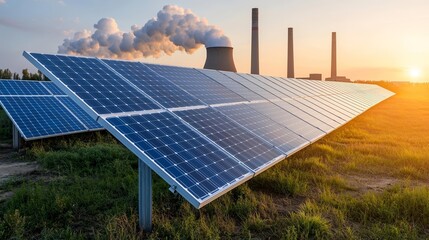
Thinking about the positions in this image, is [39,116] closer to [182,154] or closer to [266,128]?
[266,128]

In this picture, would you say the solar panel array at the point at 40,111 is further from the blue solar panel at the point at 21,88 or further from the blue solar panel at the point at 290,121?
the blue solar panel at the point at 290,121

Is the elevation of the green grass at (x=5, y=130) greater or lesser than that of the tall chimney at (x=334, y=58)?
lesser

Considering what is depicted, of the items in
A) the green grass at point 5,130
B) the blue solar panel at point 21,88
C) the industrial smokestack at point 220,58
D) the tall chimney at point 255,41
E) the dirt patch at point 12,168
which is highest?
the tall chimney at point 255,41

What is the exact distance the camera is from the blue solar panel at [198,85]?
1058 centimetres

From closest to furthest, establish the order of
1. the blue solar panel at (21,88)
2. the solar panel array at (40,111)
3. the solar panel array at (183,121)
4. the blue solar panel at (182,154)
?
the blue solar panel at (182,154) → the solar panel array at (183,121) → the solar panel array at (40,111) → the blue solar panel at (21,88)

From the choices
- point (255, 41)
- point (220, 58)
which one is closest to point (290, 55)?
point (255, 41)

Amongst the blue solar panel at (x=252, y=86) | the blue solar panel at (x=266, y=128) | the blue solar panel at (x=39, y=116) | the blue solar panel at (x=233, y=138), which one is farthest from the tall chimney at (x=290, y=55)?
the blue solar panel at (x=233, y=138)

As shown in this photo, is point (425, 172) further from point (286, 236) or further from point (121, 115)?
point (121, 115)

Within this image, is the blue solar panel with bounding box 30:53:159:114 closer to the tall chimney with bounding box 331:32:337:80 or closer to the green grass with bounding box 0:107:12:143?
the green grass with bounding box 0:107:12:143

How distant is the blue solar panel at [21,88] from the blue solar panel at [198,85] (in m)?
9.55

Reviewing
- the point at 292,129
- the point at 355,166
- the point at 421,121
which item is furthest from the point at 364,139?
the point at 421,121

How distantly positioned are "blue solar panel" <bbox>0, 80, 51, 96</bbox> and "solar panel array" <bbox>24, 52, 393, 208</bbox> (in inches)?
380

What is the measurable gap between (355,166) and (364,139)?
5818mm

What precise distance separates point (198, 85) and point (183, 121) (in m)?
3.82
